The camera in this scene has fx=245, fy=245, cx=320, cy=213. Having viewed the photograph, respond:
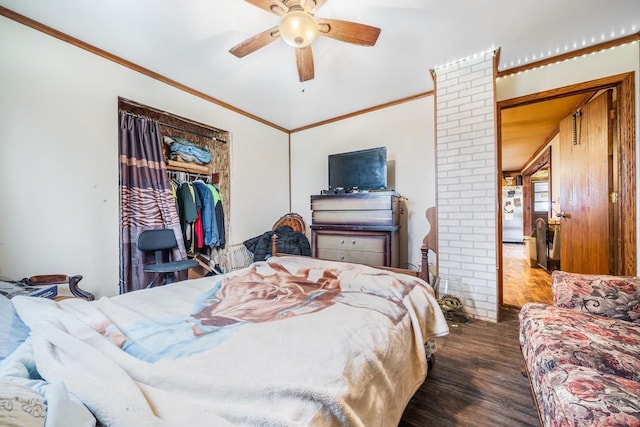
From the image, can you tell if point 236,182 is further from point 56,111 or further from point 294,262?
point 294,262

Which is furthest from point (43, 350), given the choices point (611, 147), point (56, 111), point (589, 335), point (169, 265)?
point (611, 147)

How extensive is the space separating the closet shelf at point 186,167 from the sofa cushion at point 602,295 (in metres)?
3.51

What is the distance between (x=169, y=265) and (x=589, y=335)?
2872 mm

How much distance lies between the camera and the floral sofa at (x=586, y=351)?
80 cm

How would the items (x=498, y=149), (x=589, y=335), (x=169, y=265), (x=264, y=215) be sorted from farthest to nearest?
(x=264, y=215) → (x=498, y=149) → (x=169, y=265) → (x=589, y=335)

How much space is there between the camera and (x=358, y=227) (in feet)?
9.29

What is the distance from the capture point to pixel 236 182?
3371mm

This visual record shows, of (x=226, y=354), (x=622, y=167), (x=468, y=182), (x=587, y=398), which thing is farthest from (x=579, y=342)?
(x=622, y=167)

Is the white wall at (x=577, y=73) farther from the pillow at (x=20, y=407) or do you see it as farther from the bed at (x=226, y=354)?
the pillow at (x=20, y=407)

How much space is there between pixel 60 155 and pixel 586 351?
11.5 ft

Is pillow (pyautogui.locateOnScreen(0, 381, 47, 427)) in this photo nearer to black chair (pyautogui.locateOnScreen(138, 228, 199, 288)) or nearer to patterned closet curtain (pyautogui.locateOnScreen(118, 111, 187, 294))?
black chair (pyautogui.locateOnScreen(138, 228, 199, 288))

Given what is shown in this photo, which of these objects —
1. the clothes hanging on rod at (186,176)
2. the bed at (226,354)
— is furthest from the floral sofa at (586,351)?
the clothes hanging on rod at (186,176)

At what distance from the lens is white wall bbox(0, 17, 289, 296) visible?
1770mm

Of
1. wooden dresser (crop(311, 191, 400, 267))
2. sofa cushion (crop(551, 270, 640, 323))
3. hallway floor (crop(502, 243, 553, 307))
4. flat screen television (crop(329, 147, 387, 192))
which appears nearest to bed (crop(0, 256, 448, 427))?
sofa cushion (crop(551, 270, 640, 323))
